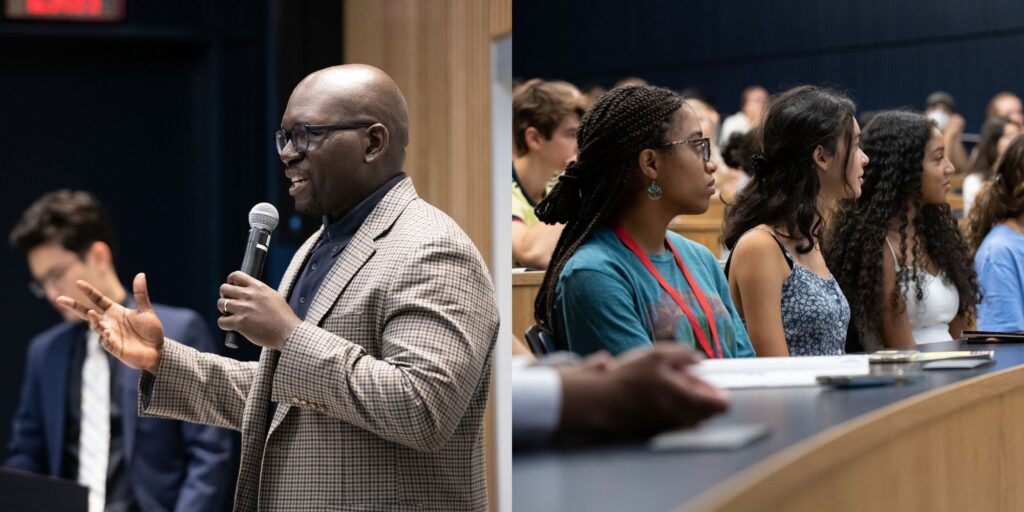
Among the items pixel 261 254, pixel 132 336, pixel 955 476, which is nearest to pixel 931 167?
pixel 955 476

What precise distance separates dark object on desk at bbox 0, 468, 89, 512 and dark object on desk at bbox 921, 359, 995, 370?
1.57 metres

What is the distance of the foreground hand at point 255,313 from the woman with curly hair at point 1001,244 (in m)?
1.46

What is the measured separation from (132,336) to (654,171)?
2.96 feet

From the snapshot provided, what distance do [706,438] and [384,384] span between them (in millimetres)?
591

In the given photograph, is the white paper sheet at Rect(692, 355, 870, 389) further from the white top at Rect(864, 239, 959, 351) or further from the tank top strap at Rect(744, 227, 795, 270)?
the white top at Rect(864, 239, 959, 351)

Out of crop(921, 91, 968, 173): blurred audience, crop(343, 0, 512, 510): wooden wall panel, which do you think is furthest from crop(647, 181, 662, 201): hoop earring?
crop(343, 0, 512, 510): wooden wall panel

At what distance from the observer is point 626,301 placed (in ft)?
4.57

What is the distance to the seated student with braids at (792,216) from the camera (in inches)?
70.1

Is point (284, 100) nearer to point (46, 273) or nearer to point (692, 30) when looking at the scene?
point (46, 273)

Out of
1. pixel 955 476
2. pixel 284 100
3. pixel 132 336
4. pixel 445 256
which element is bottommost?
pixel 955 476

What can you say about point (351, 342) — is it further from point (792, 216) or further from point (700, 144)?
point (792, 216)

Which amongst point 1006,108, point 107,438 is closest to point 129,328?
point 107,438

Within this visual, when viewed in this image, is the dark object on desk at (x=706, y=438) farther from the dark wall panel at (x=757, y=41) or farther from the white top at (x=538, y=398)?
the dark wall panel at (x=757, y=41)

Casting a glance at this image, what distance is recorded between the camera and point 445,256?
5.60 ft
